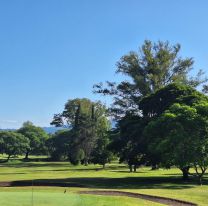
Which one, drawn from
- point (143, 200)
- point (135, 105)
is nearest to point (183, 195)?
point (143, 200)

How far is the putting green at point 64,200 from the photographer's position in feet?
95.2

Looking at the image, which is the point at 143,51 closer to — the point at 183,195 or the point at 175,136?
the point at 175,136

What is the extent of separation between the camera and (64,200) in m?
30.8

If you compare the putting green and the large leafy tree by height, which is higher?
the large leafy tree

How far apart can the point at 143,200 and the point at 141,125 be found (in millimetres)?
23854

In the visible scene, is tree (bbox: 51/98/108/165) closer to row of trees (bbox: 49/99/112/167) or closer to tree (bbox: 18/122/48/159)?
row of trees (bbox: 49/99/112/167)

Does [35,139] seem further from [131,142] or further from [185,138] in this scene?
[185,138]

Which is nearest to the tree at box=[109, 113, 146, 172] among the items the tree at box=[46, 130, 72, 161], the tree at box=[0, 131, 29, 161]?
the tree at box=[0, 131, 29, 161]

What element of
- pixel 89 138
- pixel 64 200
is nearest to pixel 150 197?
pixel 64 200

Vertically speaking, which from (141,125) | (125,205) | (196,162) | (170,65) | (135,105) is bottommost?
(125,205)

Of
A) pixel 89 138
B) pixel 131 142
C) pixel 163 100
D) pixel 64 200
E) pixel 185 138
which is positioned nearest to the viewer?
pixel 64 200

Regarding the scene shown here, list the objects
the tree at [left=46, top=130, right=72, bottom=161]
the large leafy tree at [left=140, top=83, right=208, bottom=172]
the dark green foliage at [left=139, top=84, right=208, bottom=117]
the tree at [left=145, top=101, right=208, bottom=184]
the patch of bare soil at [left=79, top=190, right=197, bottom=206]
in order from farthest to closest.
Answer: the tree at [left=46, top=130, right=72, bottom=161], the dark green foliage at [left=139, top=84, right=208, bottom=117], the large leafy tree at [left=140, top=83, right=208, bottom=172], the tree at [left=145, top=101, right=208, bottom=184], the patch of bare soil at [left=79, top=190, right=197, bottom=206]

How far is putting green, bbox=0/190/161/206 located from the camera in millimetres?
29028

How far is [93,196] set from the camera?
112ft
